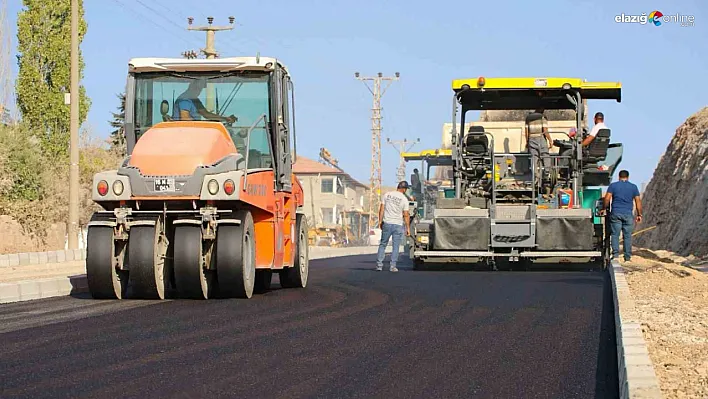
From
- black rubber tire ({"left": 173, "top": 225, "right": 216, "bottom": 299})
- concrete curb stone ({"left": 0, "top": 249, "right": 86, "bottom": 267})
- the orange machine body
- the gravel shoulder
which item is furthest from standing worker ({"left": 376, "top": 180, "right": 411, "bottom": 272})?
concrete curb stone ({"left": 0, "top": 249, "right": 86, "bottom": 267})

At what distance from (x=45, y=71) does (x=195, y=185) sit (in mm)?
23658

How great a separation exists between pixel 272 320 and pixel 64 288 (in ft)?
16.6

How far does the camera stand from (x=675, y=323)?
348 inches

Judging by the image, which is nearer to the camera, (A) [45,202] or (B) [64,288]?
(B) [64,288]

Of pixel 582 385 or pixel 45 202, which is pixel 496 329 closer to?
pixel 582 385

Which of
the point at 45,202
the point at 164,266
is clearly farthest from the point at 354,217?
the point at 164,266

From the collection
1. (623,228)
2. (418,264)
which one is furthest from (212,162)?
(623,228)

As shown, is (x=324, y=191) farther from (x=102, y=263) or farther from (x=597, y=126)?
(x=102, y=263)

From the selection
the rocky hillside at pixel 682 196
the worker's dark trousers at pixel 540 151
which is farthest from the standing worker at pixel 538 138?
the rocky hillside at pixel 682 196

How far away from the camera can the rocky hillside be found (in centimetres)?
2502

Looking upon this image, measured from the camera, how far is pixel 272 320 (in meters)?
9.40

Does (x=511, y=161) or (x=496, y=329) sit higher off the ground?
(x=511, y=161)

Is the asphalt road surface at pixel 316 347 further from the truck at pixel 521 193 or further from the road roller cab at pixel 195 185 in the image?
the truck at pixel 521 193

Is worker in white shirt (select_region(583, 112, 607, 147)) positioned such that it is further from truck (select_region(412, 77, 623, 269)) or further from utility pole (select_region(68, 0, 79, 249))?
utility pole (select_region(68, 0, 79, 249))
